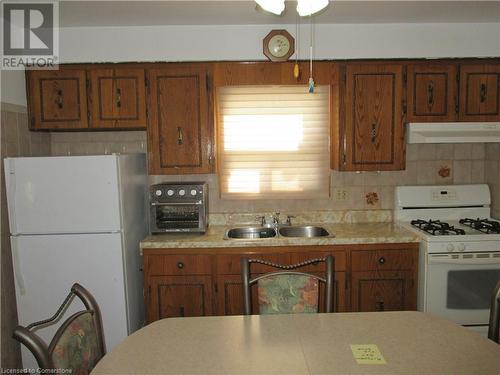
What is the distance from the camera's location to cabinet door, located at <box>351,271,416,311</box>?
264cm

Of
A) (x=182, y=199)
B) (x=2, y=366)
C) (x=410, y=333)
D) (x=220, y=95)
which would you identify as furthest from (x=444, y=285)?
(x=2, y=366)

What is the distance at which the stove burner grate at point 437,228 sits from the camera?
2636mm

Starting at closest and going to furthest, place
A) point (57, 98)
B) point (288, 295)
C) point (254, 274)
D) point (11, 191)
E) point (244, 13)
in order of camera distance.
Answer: point (288, 295) → point (11, 191) → point (244, 13) → point (254, 274) → point (57, 98)

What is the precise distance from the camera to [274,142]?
10.0ft

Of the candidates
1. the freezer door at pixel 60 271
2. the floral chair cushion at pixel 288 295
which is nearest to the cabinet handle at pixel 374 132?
the floral chair cushion at pixel 288 295

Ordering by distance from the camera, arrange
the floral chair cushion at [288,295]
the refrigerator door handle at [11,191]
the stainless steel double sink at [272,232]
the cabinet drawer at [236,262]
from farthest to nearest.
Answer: the stainless steel double sink at [272,232] < the cabinet drawer at [236,262] < the refrigerator door handle at [11,191] < the floral chair cushion at [288,295]

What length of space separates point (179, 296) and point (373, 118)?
1907 mm

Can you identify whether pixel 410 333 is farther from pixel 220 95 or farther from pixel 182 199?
pixel 220 95

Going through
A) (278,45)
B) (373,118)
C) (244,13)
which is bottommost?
(373,118)

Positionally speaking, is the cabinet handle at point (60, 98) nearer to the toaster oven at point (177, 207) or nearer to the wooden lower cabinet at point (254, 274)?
the toaster oven at point (177, 207)

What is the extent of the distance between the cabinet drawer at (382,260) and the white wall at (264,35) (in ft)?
4.69

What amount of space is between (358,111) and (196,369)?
2170mm

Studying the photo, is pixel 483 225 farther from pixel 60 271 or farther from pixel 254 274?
pixel 60 271

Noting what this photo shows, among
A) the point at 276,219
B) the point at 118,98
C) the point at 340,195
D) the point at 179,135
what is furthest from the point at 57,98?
the point at 340,195
